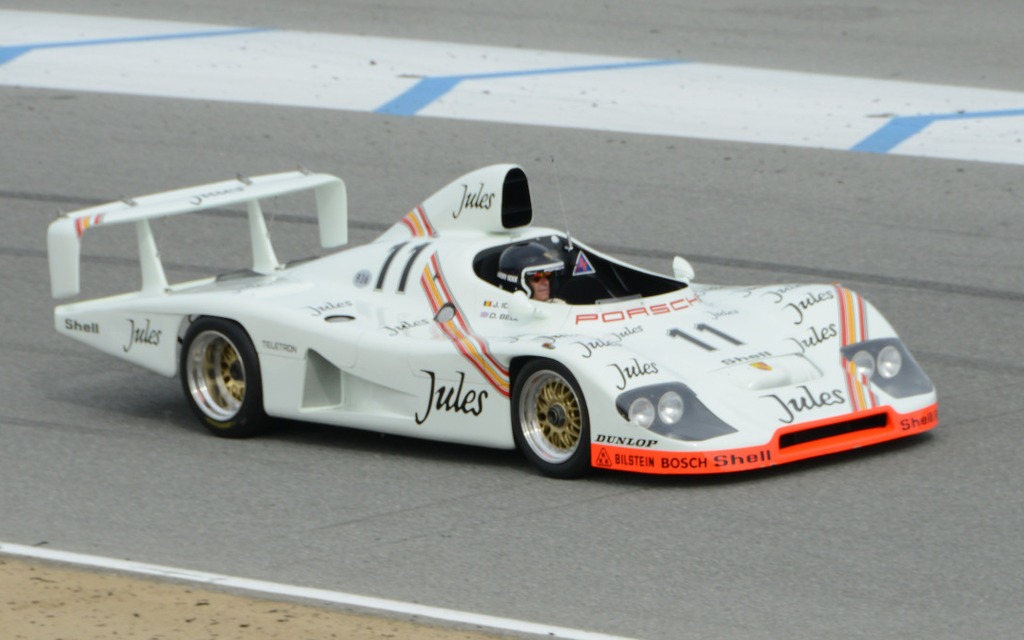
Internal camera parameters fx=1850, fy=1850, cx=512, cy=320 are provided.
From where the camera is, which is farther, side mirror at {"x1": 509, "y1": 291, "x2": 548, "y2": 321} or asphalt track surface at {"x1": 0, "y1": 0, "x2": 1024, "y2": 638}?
side mirror at {"x1": 509, "y1": 291, "x2": 548, "y2": 321}

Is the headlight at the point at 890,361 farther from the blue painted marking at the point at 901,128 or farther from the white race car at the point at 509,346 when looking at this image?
the blue painted marking at the point at 901,128

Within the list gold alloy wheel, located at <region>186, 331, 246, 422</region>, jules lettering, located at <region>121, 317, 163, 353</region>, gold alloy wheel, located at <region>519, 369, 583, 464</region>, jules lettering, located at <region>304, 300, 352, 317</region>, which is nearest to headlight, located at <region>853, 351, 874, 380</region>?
gold alloy wheel, located at <region>519, 369, 583, 464</region>

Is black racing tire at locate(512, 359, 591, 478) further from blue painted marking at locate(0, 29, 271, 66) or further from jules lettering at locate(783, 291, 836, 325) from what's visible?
blue painted marking at locate(0, 29, 271, 66)

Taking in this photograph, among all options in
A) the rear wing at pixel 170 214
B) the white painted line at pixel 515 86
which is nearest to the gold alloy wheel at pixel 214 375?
the rear wing at pixel 170 214

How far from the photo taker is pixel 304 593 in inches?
258

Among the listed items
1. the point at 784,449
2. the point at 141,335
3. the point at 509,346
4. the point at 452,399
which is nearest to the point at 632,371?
the point at 509,346

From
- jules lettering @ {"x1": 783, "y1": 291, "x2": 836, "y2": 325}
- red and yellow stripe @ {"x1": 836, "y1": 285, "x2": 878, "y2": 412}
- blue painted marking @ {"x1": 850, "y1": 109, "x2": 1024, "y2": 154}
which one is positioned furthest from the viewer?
blue painted marking @ {"x1": 850, "y1": 109, "x2": 1024, "y2": 154}

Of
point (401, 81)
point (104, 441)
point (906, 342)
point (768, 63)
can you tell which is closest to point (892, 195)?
point (906, 342)

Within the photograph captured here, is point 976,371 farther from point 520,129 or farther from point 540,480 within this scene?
point 520,129

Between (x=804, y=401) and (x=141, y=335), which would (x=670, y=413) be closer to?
(x=804, y=401)

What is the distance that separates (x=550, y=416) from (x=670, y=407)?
0.55 meters

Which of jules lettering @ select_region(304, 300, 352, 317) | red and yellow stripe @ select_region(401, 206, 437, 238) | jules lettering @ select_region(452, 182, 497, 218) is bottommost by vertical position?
jules lettering @ select_region(304, 300, 352, 317)

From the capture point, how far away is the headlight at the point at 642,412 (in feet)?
24.9

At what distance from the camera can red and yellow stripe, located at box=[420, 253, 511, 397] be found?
7.98 meters
